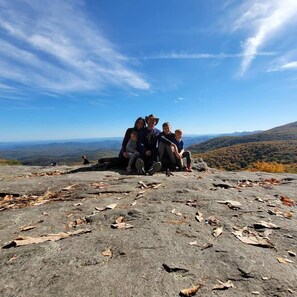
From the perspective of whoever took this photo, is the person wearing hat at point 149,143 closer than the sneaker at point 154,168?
No

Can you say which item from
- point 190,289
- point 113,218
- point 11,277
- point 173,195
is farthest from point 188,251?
point 173,195

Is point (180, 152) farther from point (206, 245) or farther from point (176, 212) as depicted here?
point (206, 245)

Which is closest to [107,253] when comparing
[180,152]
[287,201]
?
[287,201]

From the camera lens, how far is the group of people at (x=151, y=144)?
1344 cm

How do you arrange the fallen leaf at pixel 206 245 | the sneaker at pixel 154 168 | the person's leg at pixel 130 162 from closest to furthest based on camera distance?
the fallen leaf at pixel 206 245
the sneaker at pixel 154 168
the person's leg at pixel 130 162

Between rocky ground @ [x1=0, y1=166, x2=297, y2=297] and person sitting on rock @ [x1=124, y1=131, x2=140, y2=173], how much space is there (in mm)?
3891

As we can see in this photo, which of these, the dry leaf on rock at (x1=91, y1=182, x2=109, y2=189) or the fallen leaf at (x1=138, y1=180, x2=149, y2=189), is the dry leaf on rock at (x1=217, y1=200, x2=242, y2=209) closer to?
the fallen leaf at (x1=138, y1=180, x2=149, y2=189)

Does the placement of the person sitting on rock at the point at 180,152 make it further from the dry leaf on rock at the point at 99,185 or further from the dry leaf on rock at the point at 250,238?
the dry leaf on rock at the point at 250,238

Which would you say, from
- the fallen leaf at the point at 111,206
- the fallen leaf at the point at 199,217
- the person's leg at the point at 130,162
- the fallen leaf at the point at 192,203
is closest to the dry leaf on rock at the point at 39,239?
the fallen leaf at the point at 111,206

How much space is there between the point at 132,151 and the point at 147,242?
8358 millimetres

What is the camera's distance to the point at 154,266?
4.42 metres

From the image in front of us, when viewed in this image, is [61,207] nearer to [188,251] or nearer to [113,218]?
[113,218]

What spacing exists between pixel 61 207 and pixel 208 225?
12.1 ft

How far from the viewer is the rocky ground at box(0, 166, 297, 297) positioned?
3969 millimetres
